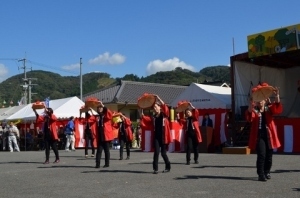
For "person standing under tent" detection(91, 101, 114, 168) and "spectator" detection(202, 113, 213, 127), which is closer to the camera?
"person standing under tent" detection(91, 101, 114, 168)

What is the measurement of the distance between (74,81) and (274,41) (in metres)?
91.2

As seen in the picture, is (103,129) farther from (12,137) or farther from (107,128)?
(12,137)

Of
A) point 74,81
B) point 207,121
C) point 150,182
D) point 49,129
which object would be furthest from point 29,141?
point 74,81

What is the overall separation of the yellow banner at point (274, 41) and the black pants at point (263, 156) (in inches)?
452

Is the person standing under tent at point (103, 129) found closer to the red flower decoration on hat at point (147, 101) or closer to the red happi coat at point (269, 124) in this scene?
the red flower decoration on hat at point (147, 101)

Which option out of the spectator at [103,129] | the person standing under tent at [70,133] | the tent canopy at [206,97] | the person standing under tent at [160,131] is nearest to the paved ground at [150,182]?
the person standing under tent at [160,131]

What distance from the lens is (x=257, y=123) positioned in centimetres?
1017

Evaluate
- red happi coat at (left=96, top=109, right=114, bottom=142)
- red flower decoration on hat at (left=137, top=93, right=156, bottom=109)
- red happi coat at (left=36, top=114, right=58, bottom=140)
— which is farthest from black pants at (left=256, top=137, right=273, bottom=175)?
red happi coat at (left=36, top=114, right=58, bottom=140)

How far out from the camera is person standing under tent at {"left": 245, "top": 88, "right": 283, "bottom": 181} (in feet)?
32.5

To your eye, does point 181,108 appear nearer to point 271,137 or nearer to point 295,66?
point 271,137

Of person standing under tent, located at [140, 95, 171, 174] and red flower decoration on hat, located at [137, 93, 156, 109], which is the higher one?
red flower decoration on hat, located at [137, 93, 156, 109]

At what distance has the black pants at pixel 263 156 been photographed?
989 cm

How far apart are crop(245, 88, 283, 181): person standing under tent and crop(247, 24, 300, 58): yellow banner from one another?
11104 millimetres

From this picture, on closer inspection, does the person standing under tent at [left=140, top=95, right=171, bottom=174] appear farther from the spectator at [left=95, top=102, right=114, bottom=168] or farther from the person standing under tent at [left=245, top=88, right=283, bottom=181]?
the person standing under tent at [left=245, top=88, right=283, bottom=181]
